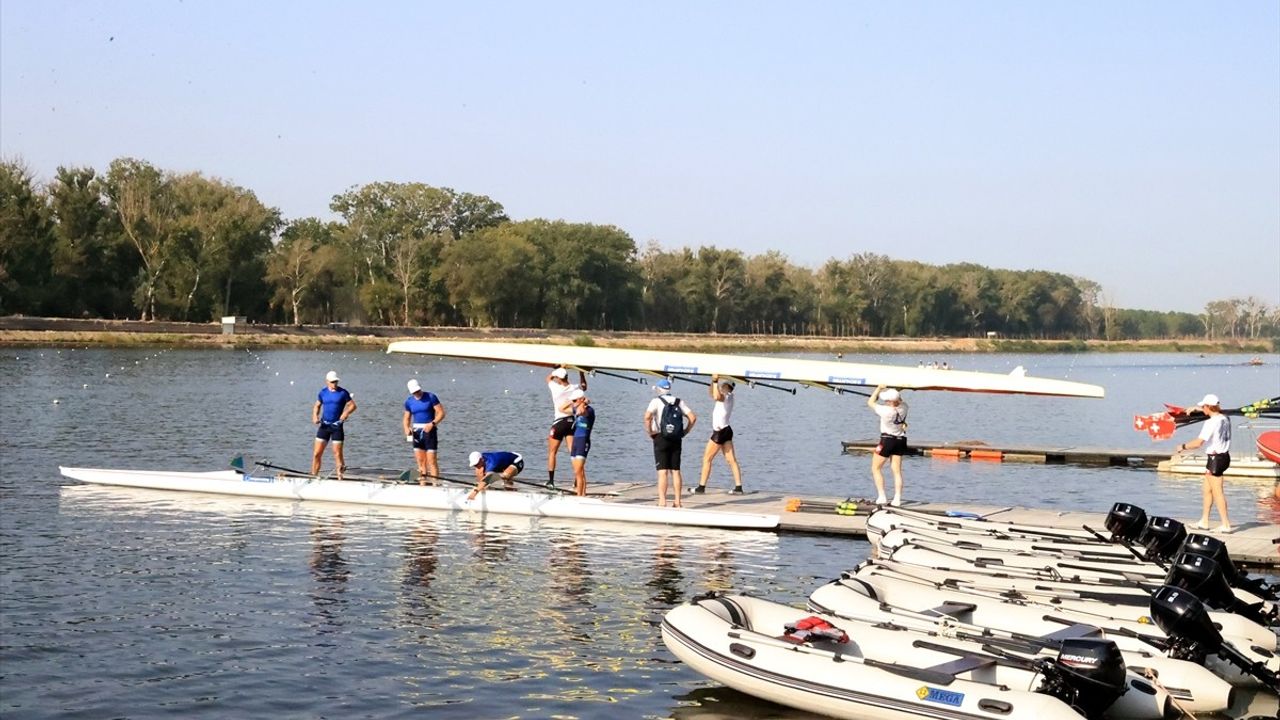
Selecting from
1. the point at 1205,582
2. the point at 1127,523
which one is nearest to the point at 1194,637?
the point at 1205,582

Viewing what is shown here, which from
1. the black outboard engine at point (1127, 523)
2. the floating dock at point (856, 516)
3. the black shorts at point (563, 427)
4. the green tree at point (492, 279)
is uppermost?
the green tree at point (492, 279)

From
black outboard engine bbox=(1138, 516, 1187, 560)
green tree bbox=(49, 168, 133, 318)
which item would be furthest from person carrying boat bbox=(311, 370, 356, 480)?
green tree bbox=(49, 168, 133, 318)

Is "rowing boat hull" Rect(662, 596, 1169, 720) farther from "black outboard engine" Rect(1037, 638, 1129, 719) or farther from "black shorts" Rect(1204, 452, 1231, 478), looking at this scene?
"black shorts" Rect(1204, 452, 1231, 478)

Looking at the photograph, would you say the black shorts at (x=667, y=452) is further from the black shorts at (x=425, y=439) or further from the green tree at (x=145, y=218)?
the green tree at (x=145, y=218)

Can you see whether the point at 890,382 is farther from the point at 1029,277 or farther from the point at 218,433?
the point at 1029,277

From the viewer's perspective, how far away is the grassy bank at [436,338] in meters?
84.8

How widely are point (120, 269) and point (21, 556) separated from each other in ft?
268

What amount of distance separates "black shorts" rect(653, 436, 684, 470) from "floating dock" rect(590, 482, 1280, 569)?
42.4 inches

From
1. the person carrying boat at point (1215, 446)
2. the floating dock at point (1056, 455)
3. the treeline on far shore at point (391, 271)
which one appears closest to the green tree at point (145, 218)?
the treeline on far shore at point (391, 271)

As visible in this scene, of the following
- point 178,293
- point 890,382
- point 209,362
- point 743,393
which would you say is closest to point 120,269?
point 178,293

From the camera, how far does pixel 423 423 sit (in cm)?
2094

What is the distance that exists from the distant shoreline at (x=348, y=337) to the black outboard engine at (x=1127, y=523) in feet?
246

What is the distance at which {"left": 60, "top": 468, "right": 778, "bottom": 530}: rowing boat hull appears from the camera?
63.4ft

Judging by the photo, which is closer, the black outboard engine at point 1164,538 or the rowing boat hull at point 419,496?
the black outboard engine at point 1164,538
